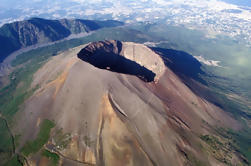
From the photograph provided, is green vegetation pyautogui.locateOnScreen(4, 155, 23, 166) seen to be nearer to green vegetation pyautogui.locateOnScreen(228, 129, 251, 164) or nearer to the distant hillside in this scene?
green vegetation pyautogui.locateOnScreen(228, 129, 251, 164)

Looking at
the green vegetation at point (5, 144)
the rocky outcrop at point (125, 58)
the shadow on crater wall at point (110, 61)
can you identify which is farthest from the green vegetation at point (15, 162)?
the shadow on crater wall at point (110, 61)

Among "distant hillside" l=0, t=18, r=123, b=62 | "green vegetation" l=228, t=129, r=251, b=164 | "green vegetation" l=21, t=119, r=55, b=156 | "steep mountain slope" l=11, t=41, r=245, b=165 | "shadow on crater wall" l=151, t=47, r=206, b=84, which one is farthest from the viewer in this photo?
"distant hillside" l=0, t=18, r=123, b=62

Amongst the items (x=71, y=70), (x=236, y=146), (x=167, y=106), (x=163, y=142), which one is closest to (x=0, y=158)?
(x=71, y=70)

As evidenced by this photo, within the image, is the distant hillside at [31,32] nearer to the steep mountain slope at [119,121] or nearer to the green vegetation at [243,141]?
the steep mountain slope at [119,121]

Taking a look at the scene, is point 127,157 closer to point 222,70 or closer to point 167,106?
point 167,106

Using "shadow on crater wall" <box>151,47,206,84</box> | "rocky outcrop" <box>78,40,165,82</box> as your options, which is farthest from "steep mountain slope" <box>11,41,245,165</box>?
"shadow on crater wall" <box>151,47,206,84</box>

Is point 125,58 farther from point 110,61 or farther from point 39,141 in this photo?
point 39,141

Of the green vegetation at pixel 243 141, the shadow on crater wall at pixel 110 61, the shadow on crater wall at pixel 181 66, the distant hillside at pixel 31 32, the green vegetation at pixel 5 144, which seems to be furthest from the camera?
the distant hillside at pixel 31 32
